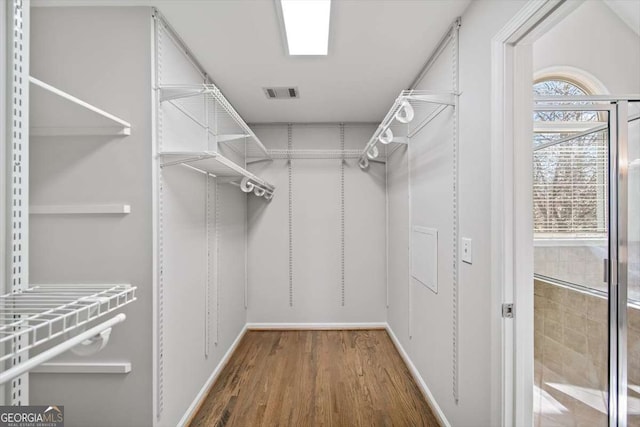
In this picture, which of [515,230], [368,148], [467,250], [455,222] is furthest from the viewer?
[368,148]

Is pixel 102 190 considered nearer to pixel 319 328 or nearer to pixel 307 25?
pixel 307 25

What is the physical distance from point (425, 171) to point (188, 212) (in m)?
1.68

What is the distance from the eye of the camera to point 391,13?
1.53 meters

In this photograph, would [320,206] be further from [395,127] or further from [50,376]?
[50,376]

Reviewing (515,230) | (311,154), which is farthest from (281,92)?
(515,230)

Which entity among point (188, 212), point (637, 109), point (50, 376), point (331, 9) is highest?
point (331, 9)

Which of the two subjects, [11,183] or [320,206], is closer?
[11,183]

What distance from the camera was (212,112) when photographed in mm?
2275

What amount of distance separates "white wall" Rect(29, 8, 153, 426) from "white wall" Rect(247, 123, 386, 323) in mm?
1896

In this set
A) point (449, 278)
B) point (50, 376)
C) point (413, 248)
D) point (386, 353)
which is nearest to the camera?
point (50, 376)

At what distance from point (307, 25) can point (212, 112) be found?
1.05m

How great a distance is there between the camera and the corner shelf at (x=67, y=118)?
1.20 meters

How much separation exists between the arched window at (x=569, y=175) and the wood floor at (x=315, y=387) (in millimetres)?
1662

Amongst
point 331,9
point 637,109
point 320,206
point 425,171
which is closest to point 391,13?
point 331,9
